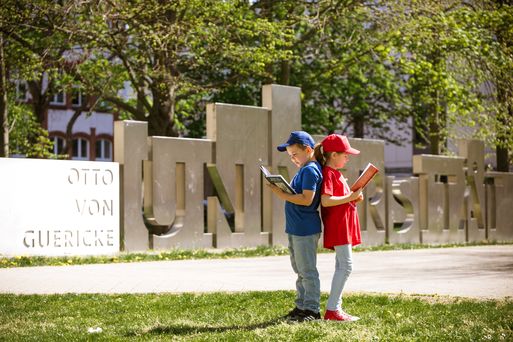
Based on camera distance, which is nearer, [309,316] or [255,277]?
[309,316]

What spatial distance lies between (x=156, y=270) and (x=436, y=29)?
13996 millimetres

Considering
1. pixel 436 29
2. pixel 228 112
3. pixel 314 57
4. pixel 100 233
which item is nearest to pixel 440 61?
pixel 436 29

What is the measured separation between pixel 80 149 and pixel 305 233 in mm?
55657

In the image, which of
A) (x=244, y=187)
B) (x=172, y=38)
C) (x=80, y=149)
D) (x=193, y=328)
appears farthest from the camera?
(x=80, y=149)

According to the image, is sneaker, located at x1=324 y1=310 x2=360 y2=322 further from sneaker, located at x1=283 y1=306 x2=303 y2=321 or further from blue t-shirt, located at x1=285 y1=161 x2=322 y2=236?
blue t-shirt, located at x1=285 y1=161 x2=322 y2=236

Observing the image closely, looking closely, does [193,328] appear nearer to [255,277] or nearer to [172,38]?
[255,277]

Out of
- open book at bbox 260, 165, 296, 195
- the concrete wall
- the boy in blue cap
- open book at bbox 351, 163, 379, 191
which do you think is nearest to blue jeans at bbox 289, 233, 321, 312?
the boy in blue cap

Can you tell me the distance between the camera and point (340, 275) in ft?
25.9

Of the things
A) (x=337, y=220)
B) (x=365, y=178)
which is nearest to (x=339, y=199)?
(x=337, y=220)

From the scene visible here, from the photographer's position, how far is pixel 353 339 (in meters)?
6.91

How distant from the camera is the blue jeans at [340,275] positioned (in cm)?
786

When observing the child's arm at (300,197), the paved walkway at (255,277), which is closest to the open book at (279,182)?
the child's arm at (300,197)

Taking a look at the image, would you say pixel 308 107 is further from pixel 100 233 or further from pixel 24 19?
pixel 100 233

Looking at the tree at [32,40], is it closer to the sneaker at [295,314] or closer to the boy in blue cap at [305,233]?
the boy in blue cap at [305,233]
